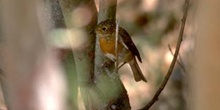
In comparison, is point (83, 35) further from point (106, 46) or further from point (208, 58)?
point (208, 58)

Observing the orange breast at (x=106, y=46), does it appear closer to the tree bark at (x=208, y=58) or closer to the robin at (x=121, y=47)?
the robin at (x=121, y=47)

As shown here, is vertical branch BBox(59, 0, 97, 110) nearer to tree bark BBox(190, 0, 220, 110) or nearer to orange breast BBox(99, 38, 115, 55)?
orange breast BBox(99, 38, 115, 55)

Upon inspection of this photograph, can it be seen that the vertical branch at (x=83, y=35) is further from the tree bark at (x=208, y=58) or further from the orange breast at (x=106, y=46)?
the tree bark at (x=208, y=58)

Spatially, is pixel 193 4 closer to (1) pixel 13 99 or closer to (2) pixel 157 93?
(2) pixel 157 93

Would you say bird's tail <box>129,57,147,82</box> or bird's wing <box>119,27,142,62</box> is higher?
bird's wing <box>119,27,142,62</box>

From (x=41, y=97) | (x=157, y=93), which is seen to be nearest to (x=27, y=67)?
(x=41, y=97)

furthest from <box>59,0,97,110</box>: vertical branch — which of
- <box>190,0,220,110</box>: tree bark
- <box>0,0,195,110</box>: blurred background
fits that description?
<box>190,0,220,110</box>: tree bark

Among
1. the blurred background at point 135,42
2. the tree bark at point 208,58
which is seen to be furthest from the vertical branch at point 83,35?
the tree bark at point 208,58

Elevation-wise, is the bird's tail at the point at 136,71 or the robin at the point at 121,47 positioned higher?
the robin at the point at 121,47

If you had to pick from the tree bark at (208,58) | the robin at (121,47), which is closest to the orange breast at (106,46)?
the robin at (121,47)
